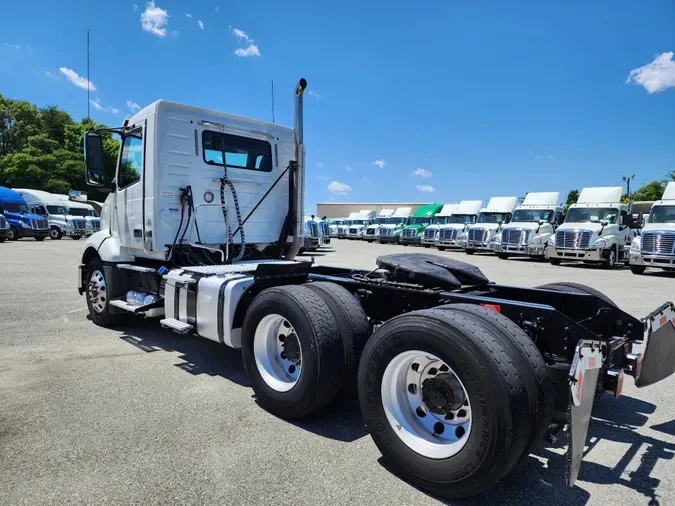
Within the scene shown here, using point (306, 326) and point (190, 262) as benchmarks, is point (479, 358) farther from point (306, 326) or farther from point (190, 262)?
point (190, 262)

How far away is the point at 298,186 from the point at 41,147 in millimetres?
56361

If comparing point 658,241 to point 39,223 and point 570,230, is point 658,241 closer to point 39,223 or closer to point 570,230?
point 570,230

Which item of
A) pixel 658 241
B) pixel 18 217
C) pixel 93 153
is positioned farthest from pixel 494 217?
pixel 18 217

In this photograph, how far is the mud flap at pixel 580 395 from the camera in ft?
7.53

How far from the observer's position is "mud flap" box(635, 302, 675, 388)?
308 centimetres

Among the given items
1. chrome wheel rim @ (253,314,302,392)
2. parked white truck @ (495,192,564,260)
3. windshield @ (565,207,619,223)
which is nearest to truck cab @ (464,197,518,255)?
parked white truck @ (495,192,564,260)

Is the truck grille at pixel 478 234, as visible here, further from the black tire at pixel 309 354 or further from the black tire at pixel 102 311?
the black tire at pixel 309 354

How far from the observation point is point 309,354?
11.2 feet

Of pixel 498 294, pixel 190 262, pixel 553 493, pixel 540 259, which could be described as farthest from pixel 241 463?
pixel 540 259

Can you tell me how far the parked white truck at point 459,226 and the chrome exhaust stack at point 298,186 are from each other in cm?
2113

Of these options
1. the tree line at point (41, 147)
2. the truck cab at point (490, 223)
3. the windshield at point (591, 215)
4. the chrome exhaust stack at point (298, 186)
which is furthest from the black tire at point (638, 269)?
the tree line at point (41, 147)

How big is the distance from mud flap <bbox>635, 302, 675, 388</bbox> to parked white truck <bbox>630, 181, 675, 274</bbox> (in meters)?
15.1

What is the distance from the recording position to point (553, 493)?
2.69 meters

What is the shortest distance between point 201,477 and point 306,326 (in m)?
1.19
